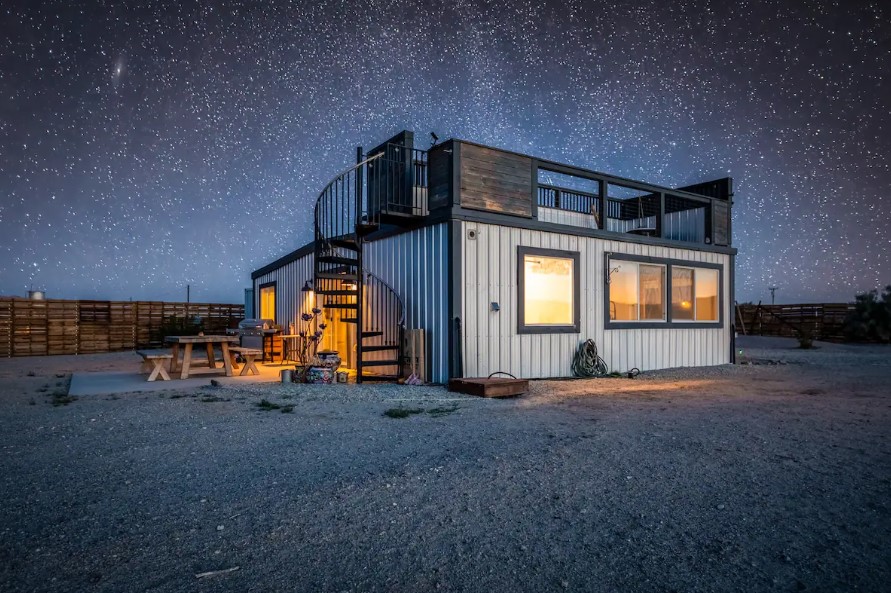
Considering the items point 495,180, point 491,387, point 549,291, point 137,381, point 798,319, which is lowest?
point 137,381

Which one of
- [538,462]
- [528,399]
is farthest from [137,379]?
[538,462]

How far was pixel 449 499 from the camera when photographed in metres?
3.03

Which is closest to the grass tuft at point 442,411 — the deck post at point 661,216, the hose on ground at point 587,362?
the hose on ground at point 587,362

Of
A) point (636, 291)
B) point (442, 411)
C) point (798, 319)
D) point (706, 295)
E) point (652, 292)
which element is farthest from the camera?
point (798, 319)

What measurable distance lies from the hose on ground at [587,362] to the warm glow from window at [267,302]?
9207 millimetres

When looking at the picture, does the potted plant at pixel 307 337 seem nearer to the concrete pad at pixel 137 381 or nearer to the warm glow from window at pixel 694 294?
the concrete pad at pixel 137 381

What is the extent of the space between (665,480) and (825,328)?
22857 millimetres

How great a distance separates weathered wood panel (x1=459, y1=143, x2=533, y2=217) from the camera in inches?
315

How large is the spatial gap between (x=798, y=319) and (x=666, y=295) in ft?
50.7

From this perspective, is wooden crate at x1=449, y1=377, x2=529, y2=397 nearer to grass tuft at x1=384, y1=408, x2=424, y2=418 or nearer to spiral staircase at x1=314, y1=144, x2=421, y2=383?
grass tuft at x1=384, y1=408, x2=424, y2=418

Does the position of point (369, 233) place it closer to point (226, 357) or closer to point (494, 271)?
point (494, 271)

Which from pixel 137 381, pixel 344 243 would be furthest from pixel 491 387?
pixel 137 381

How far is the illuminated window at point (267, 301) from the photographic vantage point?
49.5 ft

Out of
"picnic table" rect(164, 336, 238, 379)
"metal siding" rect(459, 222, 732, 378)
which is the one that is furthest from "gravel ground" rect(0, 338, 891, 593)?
"picnic table" rect(164, 336, 238, 379)
